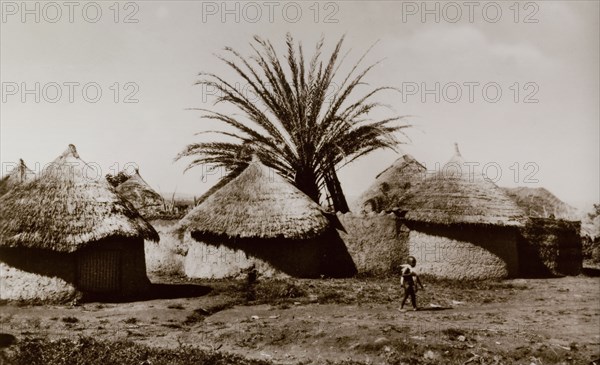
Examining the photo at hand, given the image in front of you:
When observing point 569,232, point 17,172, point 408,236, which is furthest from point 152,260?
point 569,232

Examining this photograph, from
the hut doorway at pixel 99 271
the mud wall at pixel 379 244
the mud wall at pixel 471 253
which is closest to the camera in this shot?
the hut doorway at pixel 99 271


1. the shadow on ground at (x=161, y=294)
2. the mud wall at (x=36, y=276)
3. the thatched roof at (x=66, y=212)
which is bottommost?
the shadow on ground at (x=161, y=294)

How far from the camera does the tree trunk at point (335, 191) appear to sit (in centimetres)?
1603

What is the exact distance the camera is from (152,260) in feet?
49.3

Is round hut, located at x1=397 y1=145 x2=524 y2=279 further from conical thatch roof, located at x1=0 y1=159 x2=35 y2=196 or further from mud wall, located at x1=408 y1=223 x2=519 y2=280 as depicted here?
conical thatch roof, located at x1=0 y1=159 x2=35 y2=196

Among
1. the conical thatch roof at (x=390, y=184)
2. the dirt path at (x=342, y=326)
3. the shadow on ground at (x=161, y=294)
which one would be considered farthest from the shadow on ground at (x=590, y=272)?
the shadow on ground at (x=161, y=294)

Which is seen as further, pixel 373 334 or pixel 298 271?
pixel 298 271

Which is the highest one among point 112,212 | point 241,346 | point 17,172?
point 17,172

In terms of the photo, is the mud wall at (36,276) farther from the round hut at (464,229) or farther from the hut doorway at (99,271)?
the round hut at (464,229)

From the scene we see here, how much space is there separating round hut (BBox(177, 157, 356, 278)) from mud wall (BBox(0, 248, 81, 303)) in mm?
3746

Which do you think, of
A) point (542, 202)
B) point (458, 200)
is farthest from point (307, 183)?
point (542, 202)

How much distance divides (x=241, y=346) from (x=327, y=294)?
3.84 metres

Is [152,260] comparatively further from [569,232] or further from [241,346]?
[569,232]

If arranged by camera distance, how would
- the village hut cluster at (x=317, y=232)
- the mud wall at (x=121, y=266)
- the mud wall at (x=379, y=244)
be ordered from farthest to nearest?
the mud wall at (x=379, y=244) → the village hut cluster at (x=317, y=232) → the mud wall at (x=121, y=266)
